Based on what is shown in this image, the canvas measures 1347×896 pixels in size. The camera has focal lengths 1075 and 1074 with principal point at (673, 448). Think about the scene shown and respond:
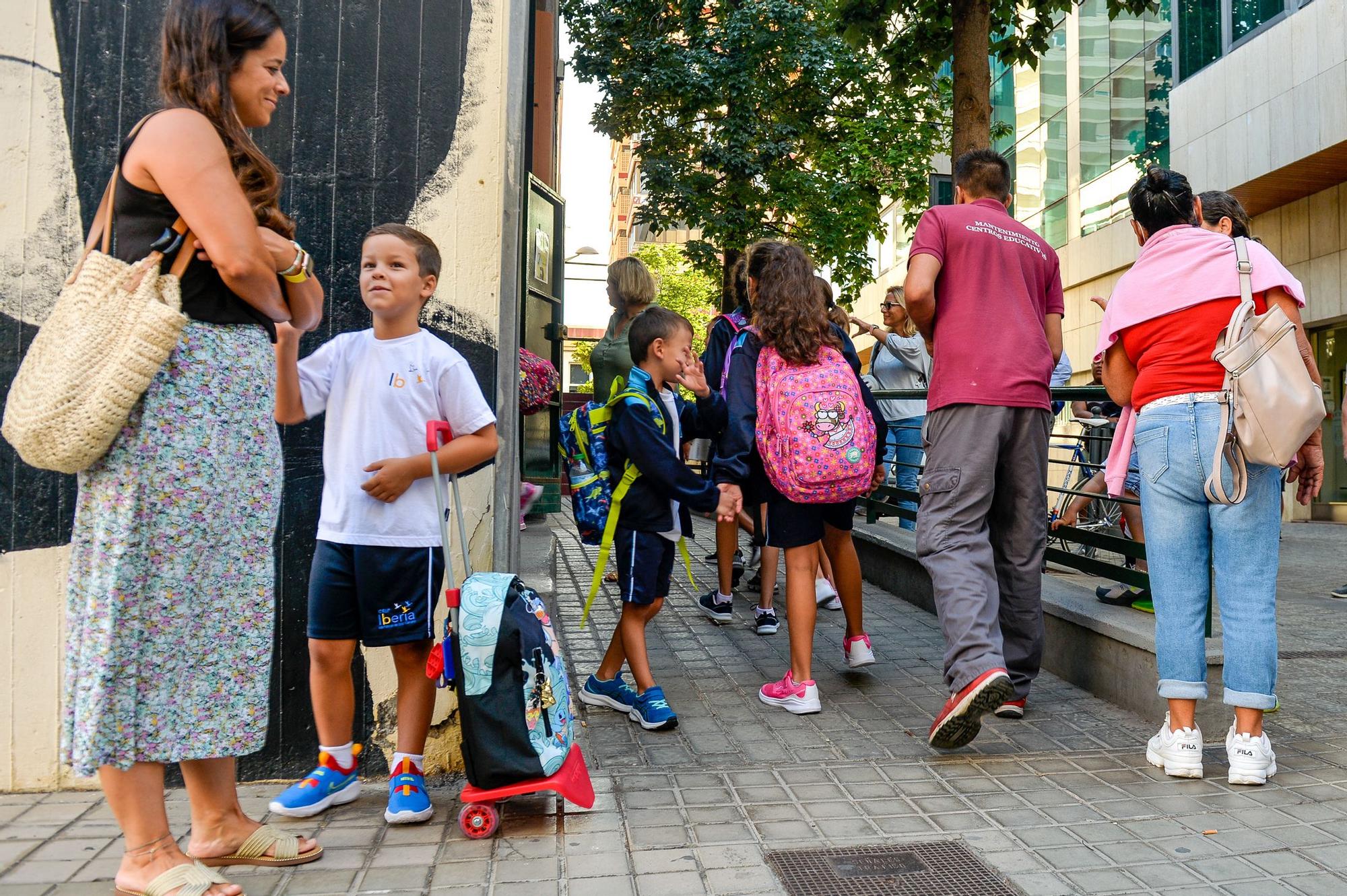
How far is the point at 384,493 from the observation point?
321cm

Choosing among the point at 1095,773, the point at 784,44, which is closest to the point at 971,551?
the point at 1095,773

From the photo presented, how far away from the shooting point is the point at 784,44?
15867 millimetres

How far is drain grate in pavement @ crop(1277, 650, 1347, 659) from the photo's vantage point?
16.6 ft

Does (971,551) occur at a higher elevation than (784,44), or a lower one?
lower

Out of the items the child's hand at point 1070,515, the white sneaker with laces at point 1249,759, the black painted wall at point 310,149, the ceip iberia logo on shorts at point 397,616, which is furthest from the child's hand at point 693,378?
the child's hand at point 1070,515

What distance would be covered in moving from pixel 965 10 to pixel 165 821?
6.88 meters

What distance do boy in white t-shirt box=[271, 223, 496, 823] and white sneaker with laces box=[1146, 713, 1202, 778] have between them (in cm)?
248

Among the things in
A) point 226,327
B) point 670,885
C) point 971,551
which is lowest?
point 670,885

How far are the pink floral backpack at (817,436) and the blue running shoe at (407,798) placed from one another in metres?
1.92

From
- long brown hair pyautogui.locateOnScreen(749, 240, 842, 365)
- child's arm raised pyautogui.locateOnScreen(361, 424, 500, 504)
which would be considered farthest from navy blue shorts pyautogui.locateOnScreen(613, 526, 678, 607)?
child's arm raised pyautogui.locateOnScreen(361, 424, 500, 504)

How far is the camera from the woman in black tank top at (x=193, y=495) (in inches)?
98.6

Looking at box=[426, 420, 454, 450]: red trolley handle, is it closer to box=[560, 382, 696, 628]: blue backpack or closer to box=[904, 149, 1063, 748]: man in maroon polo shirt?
box=[560, 382, 696, 628]: blue backpack

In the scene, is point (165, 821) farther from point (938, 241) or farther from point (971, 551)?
point (938, 241)

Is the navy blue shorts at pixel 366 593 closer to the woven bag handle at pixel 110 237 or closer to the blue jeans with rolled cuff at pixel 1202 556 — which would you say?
the woven bag handle at pixel 110 237
